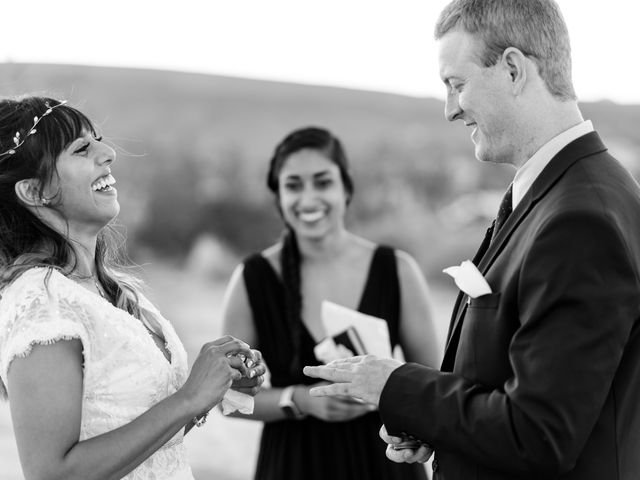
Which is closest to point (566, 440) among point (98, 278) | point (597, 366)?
point (597, 366)

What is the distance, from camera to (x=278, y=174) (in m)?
3.69

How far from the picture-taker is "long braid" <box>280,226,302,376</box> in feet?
11.1

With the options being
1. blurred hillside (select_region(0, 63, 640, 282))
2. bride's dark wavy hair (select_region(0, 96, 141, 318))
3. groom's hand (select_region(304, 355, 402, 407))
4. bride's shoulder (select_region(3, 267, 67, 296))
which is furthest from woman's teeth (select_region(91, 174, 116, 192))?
blurred hillside (select_region(0, 63, 640, 282))

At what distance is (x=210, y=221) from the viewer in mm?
11367

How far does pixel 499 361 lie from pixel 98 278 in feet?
4.00

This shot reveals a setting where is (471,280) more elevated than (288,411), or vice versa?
(471,280)

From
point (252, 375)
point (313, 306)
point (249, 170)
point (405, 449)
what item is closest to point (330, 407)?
point (313, 306)

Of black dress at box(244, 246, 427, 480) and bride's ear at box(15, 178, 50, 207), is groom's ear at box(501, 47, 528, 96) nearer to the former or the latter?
bride's ear at box(15, 178, 50, 207)

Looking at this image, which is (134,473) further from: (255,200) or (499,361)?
(255,200)

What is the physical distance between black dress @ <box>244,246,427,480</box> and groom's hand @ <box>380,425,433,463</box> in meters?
Result: 1.19

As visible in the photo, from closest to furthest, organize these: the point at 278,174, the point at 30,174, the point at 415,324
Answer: the point at 30,174 < the point at 415,324 < the point at 278,174

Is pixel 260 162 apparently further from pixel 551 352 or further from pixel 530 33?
pixel 551 352

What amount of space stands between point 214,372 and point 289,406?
113cm

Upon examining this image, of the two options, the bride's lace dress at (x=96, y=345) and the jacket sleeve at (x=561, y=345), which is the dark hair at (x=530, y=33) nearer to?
the jacket sleeve at (x=561, y=345)
